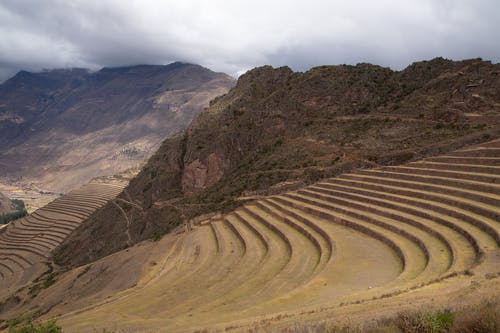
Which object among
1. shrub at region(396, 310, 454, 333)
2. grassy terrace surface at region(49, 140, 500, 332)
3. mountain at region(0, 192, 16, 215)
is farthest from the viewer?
mountain at region(0, 192, 16, 215)

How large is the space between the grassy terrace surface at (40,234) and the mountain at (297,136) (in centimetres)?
463

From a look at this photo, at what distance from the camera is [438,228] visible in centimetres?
1593

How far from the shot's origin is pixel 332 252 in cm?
1664

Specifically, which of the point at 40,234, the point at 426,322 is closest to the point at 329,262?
the point at 426,322

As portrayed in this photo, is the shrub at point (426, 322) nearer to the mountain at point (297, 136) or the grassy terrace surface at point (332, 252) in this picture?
the grassy terrace surface at point (332, 252)

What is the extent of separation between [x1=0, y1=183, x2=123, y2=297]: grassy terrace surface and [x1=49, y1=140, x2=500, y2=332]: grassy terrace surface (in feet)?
111

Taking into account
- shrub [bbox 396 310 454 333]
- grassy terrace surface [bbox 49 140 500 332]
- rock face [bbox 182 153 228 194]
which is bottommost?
grassy terrace surface [bbox 49 140 500 332]

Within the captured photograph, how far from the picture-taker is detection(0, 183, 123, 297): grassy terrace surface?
4853 cm

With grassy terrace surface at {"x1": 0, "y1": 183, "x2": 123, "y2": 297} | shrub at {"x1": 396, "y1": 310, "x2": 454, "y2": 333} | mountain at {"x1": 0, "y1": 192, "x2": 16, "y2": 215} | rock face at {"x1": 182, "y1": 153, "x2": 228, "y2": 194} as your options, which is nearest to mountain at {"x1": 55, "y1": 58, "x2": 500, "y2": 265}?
rock face at {"x1": 182, "y1": 153, "x2": 228, "y2": 194}

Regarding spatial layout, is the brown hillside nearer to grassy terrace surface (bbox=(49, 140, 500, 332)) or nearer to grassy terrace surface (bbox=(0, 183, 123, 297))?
grassy terrace surface (bbox=(49, 140, 500, 332))

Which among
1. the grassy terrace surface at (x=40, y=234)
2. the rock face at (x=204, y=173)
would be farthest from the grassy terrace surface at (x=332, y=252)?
the grassy terrace surface at (x=40, y=234)

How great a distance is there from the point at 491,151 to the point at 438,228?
30.6 ft

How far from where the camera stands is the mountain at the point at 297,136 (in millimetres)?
32188

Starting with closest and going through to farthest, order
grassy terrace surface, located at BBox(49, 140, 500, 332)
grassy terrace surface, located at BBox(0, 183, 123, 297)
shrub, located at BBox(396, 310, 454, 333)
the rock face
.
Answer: shrub, located at BBox(396, 310, 454, 333)
grassy terrace surface, located at BBox(49, 140, 500, 332)
the rock face
grassy terrace surface, located at BBox(0, 183, 123, 297)
